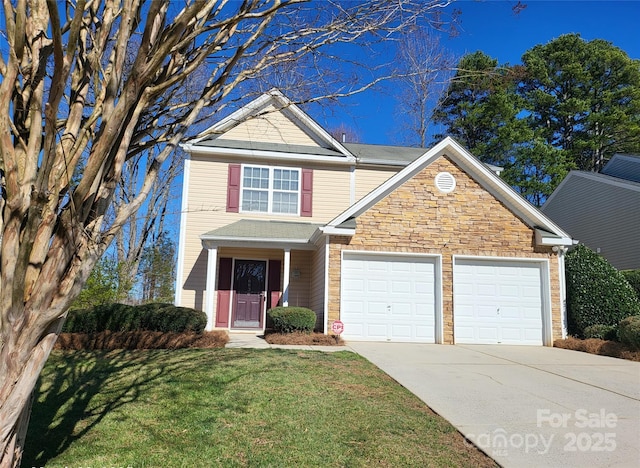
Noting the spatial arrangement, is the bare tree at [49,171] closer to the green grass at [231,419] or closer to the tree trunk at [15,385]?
the tree trunk at [15,385]

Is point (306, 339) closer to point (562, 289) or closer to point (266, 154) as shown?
point (266, 154)

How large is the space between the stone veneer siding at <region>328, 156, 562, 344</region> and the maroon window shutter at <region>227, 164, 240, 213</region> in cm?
436

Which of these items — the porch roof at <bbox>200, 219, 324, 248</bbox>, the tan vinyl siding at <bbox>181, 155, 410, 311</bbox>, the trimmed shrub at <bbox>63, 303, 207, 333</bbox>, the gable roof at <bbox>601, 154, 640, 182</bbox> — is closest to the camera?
the trimmed shrub at <bbox>63, 303, 207, 333</bbox>

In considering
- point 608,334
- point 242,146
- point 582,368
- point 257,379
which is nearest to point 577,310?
point 608,334

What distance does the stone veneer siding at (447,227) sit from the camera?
38.0 feet

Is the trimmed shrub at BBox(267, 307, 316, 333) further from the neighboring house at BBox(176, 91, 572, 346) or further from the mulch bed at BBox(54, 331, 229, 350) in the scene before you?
the mulch bed at BBox(54, 331, 229, 350)

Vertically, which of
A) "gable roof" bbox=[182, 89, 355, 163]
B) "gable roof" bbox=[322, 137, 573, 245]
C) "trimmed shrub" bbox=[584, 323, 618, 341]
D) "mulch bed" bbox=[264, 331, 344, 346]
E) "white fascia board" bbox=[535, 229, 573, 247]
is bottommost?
"mulch bed" bbox=[264, 331, 344, 346]

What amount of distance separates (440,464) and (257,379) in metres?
3.06

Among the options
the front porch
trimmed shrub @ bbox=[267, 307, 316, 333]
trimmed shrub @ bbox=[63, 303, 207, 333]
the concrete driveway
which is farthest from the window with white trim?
the concrete driveway

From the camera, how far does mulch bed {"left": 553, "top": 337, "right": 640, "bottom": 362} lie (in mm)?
9344

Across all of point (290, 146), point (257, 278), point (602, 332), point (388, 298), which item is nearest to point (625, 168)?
point (602, 332)

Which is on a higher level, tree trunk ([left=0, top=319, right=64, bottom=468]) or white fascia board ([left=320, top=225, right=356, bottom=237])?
white fascia board ([left=320, top=225, right=356, bottom=237])

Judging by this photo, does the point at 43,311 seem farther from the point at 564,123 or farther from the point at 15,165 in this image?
the point at 564,123

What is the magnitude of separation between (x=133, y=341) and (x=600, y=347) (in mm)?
10233
